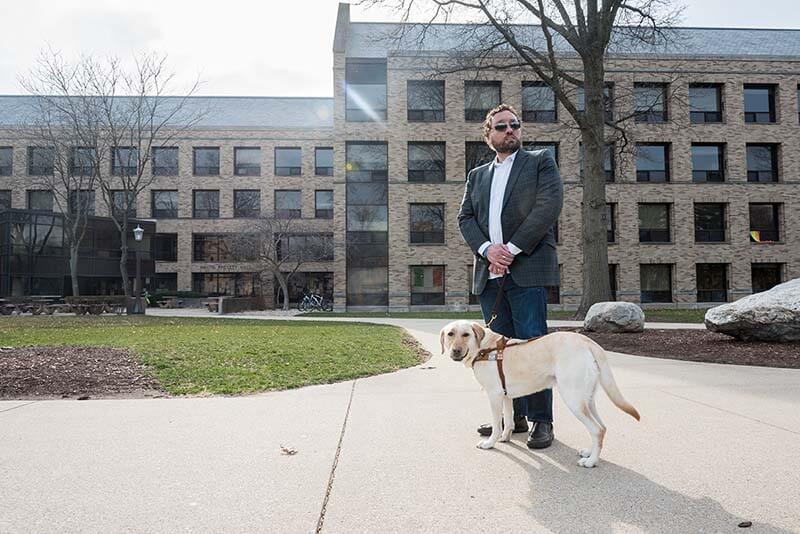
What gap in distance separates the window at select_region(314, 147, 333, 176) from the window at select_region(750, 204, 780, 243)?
29.4 metres

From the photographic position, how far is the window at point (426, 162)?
29638 mm

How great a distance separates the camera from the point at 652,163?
30.3 metres

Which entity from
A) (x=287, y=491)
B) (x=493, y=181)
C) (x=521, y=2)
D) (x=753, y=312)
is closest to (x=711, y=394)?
(x=493, y=181)

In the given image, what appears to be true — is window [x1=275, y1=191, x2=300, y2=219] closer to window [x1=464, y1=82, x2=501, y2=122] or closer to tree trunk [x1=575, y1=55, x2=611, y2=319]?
window [x1=464, y1=82, x2=501, y2=122]

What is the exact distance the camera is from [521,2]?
15789mm

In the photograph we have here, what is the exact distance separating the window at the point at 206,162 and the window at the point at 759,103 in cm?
3660

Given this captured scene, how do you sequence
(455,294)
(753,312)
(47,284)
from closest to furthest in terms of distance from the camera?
(753,312) < (455,294) < (47,284)

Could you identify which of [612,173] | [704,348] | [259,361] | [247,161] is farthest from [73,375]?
[247,161]

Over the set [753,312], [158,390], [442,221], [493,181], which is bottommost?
[158,390]

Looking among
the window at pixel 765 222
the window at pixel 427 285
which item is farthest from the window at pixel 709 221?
the window at pixel 427 285

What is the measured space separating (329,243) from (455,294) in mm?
9717

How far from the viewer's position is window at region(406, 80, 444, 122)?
97.3ft

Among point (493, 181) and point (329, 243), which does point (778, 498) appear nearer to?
point (493, 181)

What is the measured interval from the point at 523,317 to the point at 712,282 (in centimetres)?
3166
